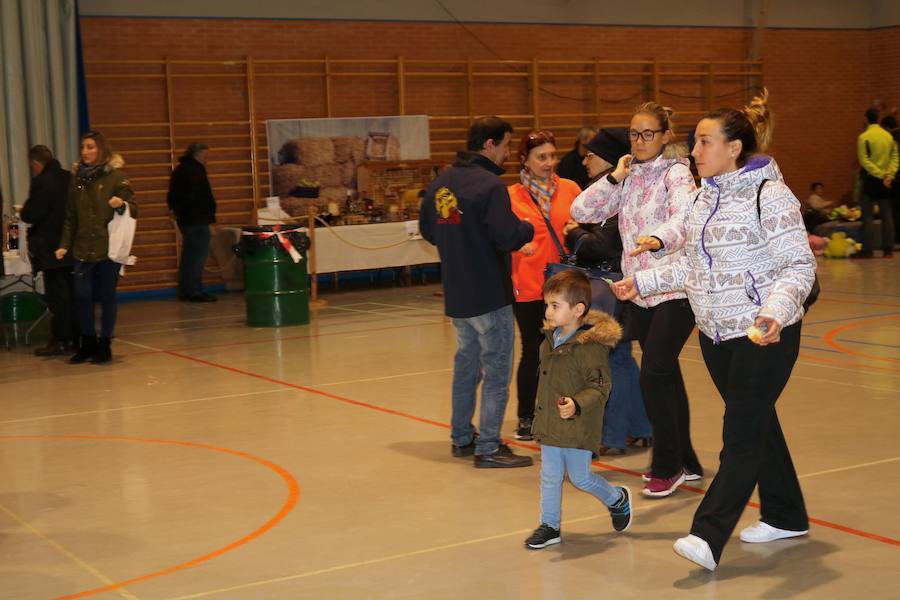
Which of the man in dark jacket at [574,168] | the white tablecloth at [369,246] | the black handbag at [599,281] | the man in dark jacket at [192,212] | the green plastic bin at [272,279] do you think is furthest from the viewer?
the white tablecloth at [369,246]

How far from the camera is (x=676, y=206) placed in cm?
526

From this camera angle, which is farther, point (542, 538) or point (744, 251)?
point (542, 538)

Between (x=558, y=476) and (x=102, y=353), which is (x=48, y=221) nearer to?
(x=102, y=353)

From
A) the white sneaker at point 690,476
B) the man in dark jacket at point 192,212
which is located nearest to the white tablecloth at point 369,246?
the man in dark jacket at point 192,212

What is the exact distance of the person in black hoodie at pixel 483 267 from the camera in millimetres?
6012

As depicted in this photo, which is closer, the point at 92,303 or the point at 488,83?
the point at 92,303

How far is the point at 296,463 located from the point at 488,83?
1289 centimetres

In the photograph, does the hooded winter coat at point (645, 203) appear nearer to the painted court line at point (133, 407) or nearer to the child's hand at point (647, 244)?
the child's hand at point (647, 244)

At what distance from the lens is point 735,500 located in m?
4.22

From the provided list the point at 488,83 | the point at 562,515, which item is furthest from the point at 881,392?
the point at 488,83

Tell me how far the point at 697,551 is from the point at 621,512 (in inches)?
26.3

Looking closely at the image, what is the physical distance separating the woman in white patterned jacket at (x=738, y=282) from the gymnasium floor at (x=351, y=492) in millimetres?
339

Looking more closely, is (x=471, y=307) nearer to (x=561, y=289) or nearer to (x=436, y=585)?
(x=561, y=289)

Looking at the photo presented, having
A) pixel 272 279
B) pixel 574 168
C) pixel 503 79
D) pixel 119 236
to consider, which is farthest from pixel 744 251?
pixel 503 79
